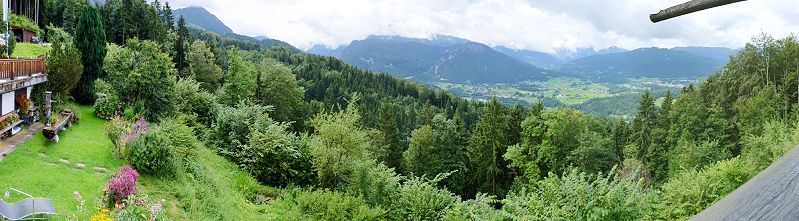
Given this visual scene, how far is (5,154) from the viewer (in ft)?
36.1

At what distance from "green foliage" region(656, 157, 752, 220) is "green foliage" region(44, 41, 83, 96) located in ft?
74.2

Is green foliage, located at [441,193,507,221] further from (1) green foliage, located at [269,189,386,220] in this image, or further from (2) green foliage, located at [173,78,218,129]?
(2) green foliage, located at [173,78,218,129]

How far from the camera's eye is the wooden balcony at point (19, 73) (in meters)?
13.1

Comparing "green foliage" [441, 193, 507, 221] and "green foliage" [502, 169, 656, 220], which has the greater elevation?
"green foliage" [502, 169, 656, 220]

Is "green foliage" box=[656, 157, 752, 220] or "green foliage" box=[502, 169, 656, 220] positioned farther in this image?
"green foliage" box=[656, 157, 752, 220]

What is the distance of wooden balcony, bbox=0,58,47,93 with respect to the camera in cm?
1308

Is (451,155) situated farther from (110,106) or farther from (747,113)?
(110,106)

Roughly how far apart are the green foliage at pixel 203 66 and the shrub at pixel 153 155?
31501mm

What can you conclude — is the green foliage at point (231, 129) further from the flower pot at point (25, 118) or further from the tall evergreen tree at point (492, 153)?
the tall evergreen tree at point (492, 153)

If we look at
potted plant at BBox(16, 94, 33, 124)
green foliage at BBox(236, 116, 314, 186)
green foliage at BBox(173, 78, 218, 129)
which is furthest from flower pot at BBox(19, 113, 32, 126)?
green foliage at BBox(236, 116, 314, 186)

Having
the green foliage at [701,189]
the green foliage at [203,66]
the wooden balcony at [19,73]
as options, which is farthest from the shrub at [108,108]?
the green foliage at [203,66]

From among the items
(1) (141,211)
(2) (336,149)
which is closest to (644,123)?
(2) (336,149)

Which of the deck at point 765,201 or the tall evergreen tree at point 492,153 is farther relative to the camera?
the tall evergreen tree at point 492,153

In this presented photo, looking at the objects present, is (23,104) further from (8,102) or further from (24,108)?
(8,102)
